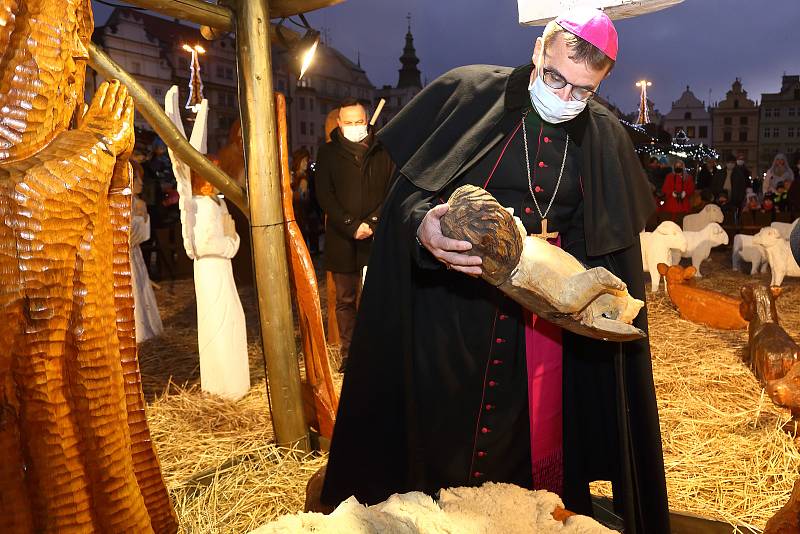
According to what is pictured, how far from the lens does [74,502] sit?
1310 mm

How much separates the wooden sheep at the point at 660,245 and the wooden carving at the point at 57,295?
7.74m

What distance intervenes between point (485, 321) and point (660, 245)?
6632 millimetres

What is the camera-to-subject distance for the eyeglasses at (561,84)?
2060mm

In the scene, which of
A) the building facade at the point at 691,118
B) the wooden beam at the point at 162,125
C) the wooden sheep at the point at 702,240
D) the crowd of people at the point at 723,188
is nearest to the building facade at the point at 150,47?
the crowd of people at the point at 723,188

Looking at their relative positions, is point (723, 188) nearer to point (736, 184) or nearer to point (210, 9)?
point (736, 184)

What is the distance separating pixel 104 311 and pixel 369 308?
104 centimetres

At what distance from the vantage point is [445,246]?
5.99ft

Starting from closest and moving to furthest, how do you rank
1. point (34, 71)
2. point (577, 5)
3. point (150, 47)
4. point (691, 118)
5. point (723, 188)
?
point (34, 71) → point (577, 5) → point (723, 188) → point (150, 47) → point (691, 118)

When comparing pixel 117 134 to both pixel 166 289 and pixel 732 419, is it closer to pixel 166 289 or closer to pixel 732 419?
pixel 732 419

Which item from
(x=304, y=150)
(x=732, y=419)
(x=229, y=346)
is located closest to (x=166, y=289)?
(x=304, y=150)

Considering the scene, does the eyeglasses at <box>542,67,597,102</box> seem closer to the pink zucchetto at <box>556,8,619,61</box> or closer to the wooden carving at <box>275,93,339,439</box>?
the pink zucchetto at <box>556,8,619,61</box>

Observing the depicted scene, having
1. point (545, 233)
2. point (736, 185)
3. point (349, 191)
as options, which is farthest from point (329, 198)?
point (736, 185)

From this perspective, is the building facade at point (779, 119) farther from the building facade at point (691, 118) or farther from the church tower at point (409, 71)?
the church tower at point (409, 71)

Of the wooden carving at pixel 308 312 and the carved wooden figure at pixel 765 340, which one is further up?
the wooden carving at pixel 308 312
